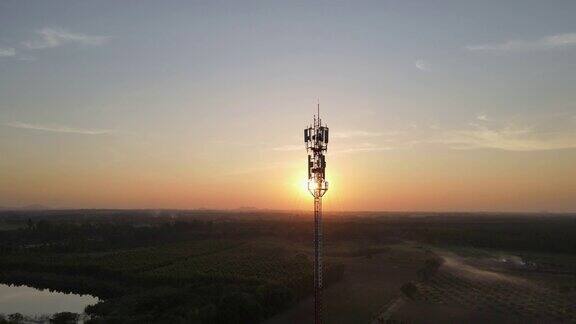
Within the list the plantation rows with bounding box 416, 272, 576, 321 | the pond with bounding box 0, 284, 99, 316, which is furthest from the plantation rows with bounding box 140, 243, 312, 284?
the plantation rows with bounding box 416, 272, 576, 321

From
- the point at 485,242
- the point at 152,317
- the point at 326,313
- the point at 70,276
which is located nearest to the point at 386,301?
the point at 326,313

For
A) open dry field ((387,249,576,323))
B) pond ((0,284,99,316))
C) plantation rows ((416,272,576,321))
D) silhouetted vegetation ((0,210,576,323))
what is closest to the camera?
open dry field ((387,249,576,323))

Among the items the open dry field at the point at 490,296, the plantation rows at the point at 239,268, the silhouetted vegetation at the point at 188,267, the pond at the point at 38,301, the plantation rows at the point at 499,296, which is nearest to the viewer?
the open dry field at the point at 490,296

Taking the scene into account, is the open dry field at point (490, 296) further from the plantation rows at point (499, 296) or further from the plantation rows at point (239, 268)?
the plantation rows at point (239, 268)

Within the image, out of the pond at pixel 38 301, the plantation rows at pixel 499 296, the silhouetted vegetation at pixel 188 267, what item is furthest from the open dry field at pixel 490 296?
the pond at pixel 38 301

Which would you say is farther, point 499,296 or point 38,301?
point 38,301

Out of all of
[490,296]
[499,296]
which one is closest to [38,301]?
[490,296]

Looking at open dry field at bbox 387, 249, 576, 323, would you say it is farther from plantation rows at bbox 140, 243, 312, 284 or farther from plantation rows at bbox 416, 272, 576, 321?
plantation rows at bbox 140, 243, 312, 284

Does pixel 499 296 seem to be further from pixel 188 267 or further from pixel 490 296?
pixel 188 267

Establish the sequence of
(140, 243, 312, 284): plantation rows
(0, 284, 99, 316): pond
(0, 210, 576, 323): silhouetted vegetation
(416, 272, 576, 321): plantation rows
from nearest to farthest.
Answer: (0, 210, 576, 323): silhouetted vegetation
(416, 272, 576, 321): plantation rows
(0, 284, 99, 316): pond
(140, 243, 312, 284): plantation rows
